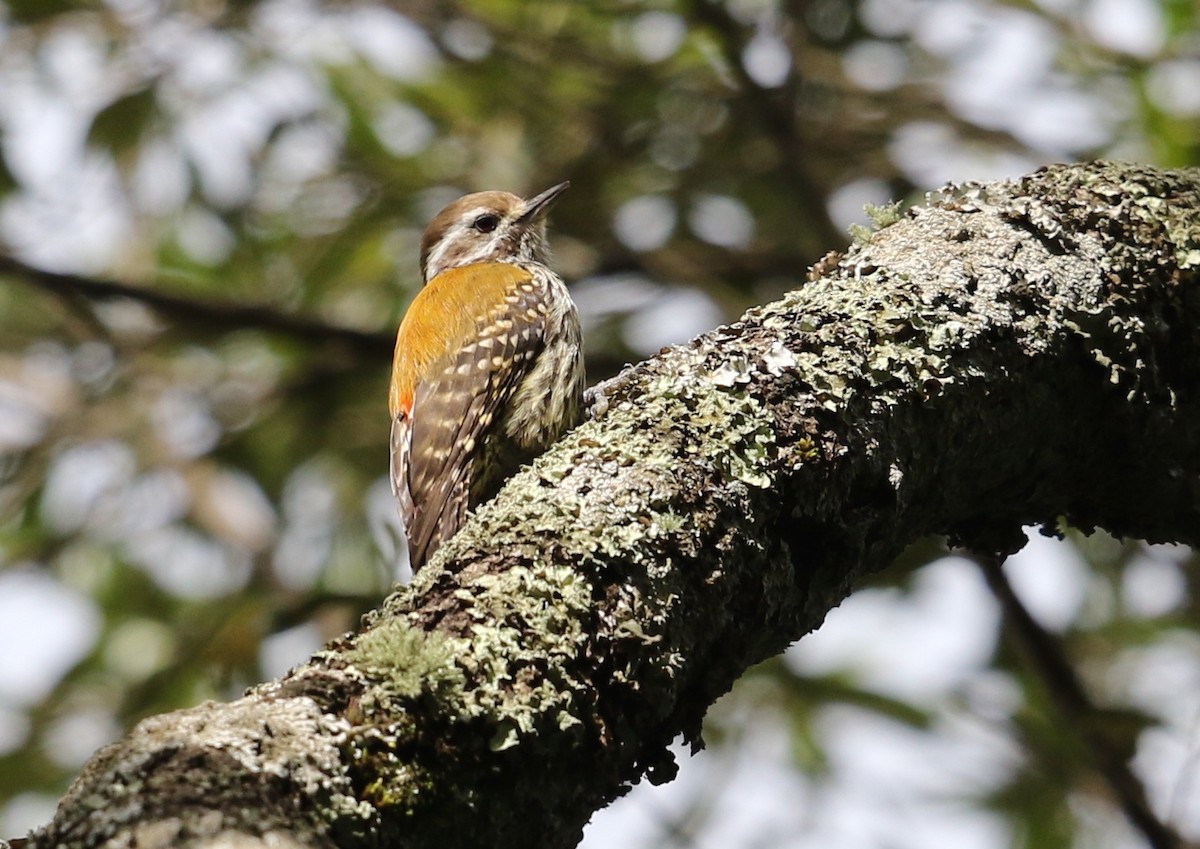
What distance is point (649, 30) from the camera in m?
7.62

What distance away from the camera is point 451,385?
197 inches

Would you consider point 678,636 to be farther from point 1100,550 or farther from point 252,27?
point 252,27

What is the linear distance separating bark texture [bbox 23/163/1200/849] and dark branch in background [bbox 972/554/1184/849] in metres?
2.63

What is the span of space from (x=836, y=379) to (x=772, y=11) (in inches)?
194

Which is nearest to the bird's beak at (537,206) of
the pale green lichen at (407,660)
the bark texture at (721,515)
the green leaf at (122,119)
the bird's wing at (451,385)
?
the bird's wing at (451,385)

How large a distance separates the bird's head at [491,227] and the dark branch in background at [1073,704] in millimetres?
2697

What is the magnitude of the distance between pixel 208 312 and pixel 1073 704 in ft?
14.5

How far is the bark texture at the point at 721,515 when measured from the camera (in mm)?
1792

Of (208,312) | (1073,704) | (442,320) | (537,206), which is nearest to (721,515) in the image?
(442,320)

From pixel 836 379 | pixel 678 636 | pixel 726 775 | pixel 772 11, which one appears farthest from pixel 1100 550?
pixel 678 636

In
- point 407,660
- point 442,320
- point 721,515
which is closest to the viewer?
point 407,660

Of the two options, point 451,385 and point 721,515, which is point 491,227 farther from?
point 721,515

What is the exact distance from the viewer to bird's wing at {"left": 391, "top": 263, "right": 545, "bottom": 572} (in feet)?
15.0

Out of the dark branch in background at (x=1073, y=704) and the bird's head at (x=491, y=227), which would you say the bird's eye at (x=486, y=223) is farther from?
the dark branch in background at (x=1073, y=704)
